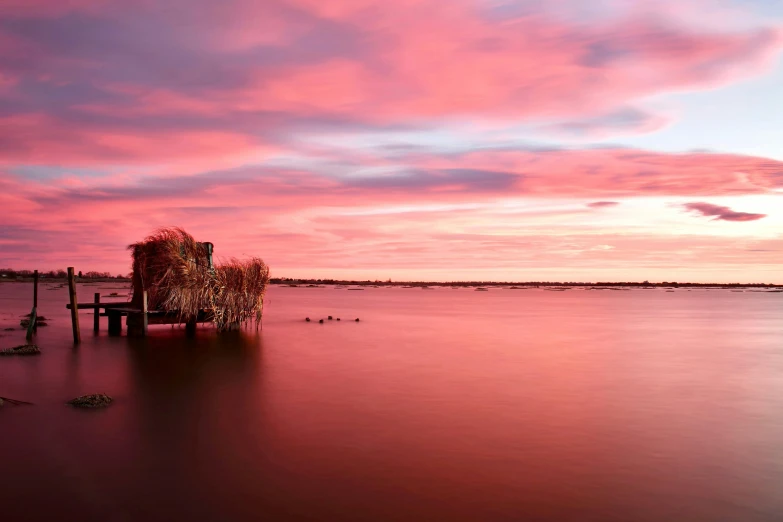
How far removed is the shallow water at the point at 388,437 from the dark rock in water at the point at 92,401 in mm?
360

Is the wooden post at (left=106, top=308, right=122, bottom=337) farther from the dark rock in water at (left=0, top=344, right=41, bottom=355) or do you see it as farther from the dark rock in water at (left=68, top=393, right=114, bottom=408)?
the dark rock in water at (left=68, top=393, right=114, bottom=408)

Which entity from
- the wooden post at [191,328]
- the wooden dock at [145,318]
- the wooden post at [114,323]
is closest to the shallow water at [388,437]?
the wooden dock at [145,318]

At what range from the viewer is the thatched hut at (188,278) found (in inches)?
1061

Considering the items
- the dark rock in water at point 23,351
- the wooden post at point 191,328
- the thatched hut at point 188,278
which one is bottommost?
the dark rock in water at point 23,351

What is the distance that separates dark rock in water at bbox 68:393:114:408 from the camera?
1341 cm

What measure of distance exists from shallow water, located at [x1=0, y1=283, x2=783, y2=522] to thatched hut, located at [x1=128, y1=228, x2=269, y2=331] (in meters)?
4.03

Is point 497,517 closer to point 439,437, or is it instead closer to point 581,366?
point 439,437

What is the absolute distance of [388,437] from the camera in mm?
11414

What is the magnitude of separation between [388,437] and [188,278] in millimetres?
18354

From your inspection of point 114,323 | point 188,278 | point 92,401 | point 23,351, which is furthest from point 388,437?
point 114,323

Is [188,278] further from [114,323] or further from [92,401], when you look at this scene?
[92,401]

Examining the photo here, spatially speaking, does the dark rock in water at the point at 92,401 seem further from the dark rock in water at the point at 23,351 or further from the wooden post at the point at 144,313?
the wooden post at the point at 144,313

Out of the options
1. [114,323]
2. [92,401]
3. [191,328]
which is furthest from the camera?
[114,323]

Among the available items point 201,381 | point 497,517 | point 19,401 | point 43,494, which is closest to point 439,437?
point 497,517
